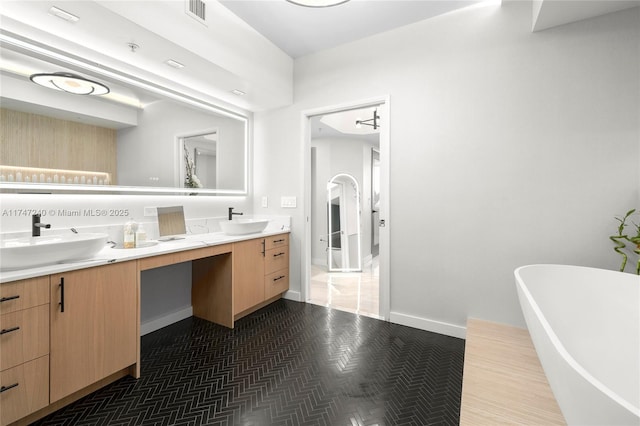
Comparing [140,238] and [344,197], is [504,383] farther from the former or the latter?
[344,197]

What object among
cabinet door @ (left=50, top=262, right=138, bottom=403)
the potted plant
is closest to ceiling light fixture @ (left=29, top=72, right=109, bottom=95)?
cabinet door @ (left=50, top=262, right=138, bottom=403)

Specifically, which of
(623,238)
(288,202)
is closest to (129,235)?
(288,202)

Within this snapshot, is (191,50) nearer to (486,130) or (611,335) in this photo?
(486,130)

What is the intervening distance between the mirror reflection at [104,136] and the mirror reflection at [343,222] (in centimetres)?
263

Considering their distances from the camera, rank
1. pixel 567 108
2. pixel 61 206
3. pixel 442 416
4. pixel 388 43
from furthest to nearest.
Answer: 1. pixel 388 43
2. pixel 567 108
3. pixel 61 206
4. pixel 442 416

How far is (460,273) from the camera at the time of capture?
105 inches

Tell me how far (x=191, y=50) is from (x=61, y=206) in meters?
1.54

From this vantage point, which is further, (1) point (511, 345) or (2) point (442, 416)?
(1) point (511, 345)

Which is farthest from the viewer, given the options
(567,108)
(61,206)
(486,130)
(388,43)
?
(388,43)

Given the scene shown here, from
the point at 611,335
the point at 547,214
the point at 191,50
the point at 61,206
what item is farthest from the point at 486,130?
the point at 61,206

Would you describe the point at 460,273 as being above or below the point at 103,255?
below

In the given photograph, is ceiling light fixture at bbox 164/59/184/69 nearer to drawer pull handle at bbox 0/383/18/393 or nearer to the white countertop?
the white countertop

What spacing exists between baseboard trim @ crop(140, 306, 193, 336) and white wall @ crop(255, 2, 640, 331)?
2.19m

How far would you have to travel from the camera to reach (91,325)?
69.0 inches
